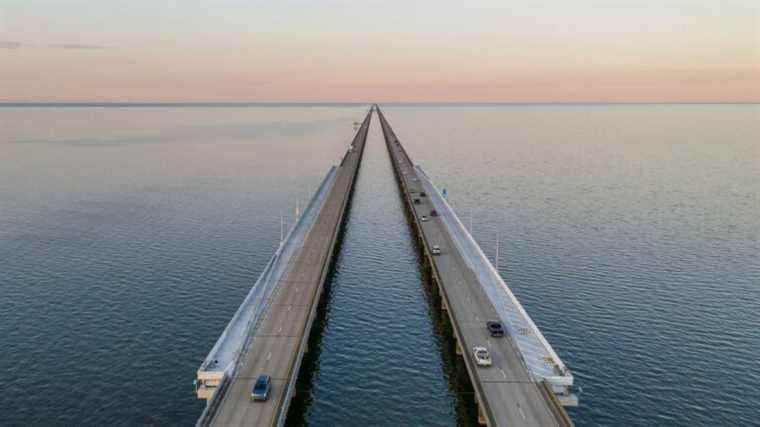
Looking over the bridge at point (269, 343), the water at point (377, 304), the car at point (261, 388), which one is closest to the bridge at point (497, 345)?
the water at point (377, 304)

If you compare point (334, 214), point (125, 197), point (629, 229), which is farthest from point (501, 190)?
point (125, 197)

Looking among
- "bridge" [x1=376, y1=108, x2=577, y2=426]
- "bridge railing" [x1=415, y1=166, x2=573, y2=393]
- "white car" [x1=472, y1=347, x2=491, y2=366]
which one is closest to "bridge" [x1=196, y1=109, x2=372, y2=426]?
"bridge" [x1=376, y1=108, x2=577, y2=426]

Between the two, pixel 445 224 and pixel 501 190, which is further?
pixel 501 190

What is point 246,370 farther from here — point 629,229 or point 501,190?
point 501,190

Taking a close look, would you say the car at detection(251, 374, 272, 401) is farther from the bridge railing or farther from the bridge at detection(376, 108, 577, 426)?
the bridge railing

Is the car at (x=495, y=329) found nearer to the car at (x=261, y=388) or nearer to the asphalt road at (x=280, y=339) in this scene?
the asphalt road at (x=280, y=339)

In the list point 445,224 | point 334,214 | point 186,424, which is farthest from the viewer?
point 334,214

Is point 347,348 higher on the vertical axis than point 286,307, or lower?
lower

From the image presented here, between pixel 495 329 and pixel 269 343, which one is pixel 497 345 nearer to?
pixel 495 329
